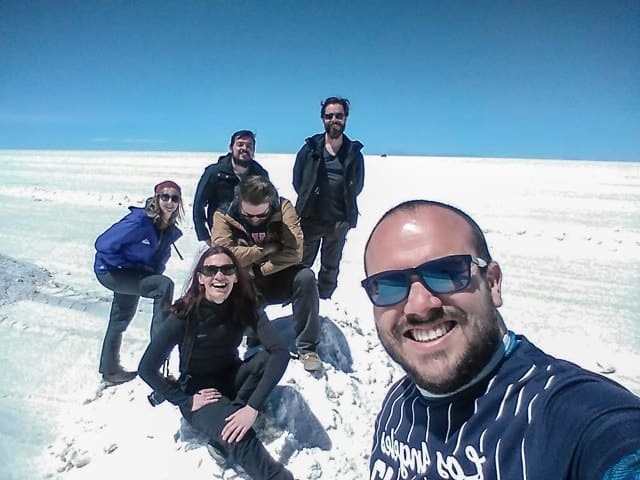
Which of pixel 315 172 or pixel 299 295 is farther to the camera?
pixel 315 172

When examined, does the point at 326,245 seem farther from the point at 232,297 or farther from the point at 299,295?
the point at 232,297

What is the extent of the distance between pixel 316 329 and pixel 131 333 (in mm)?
2285

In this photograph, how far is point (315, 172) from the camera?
13.5ft

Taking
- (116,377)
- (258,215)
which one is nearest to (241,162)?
(258,215)

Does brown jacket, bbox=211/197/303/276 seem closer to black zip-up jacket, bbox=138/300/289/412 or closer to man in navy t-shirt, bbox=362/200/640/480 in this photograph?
black zip-up jacket, bbox=138/300/289/412

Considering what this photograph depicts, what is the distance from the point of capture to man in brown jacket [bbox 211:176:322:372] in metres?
3.09

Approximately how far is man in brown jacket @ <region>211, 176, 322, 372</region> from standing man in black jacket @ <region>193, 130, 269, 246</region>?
667mm

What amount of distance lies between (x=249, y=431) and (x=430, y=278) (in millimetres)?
1714

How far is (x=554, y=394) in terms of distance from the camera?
Result: 97 cm

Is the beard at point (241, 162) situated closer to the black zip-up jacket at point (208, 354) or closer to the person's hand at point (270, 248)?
the person's hand at point (270, 248)

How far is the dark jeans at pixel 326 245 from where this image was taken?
4375 millimetres

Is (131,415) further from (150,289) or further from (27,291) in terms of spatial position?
(27,291)

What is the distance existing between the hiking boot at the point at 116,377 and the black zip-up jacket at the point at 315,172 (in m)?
1.92

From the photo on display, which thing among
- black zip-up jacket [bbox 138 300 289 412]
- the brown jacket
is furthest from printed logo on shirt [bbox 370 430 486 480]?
the brown jacket
